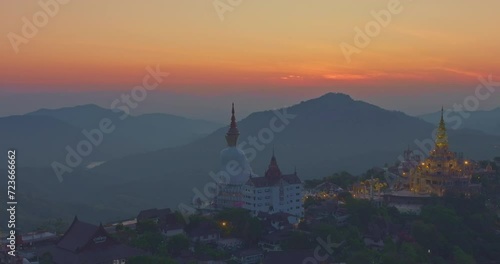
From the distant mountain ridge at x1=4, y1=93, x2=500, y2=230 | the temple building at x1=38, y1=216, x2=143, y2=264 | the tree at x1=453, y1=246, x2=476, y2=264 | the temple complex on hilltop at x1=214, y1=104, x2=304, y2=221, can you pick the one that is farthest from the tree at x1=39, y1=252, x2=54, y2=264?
the distant mountain ridge at x1=4, y1=93, x2=500, y2=230

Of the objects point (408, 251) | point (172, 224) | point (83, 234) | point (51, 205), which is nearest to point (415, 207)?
point (408, 251)

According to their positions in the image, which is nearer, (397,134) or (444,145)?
(444,145)

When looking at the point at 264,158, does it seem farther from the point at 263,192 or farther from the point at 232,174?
the point at 263,192

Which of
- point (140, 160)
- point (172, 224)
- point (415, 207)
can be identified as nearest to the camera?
point (172, 224)

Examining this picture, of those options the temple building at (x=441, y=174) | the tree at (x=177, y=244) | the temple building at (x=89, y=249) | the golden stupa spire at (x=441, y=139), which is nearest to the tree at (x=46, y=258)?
the temple building at (x=89, y=249)

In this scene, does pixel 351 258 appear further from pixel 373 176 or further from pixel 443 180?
pixel 373 176

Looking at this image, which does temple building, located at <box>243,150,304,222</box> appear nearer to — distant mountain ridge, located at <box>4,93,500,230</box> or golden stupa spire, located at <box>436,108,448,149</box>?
golden stupa spire, located at <box>436,108,448,149</box>
